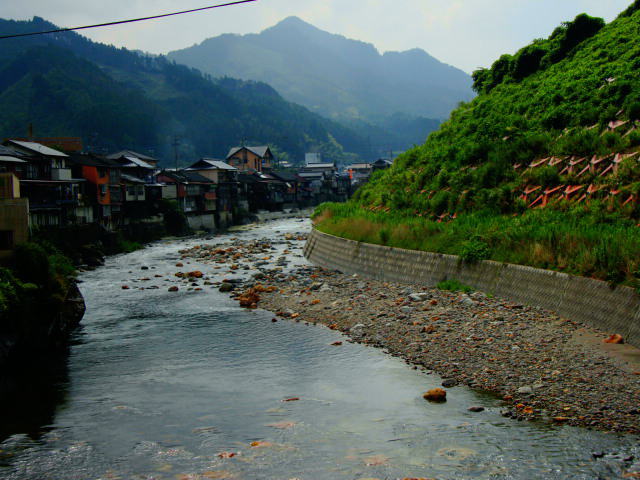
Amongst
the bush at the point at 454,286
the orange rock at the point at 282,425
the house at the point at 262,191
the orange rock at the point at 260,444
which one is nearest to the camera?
the orange rock at the point at 260,444

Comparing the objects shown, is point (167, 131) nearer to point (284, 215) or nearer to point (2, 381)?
point (284, 215)

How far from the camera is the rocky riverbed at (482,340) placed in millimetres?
10320

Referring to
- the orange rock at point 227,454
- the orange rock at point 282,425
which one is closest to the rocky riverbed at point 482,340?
the orange rock at point 282,425

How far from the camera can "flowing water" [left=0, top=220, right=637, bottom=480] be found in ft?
29.2

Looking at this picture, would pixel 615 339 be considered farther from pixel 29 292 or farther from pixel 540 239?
pixel 29 292

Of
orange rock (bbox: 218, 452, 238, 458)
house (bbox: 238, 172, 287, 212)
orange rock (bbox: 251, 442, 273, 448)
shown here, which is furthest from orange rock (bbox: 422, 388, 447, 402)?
A: house (bbox: 238, 172, 287, 212)

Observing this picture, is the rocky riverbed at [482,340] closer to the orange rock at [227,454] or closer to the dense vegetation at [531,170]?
the dense vegetation at [531,170]

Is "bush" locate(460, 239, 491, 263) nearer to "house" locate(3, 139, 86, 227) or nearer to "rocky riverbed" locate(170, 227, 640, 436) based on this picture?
"rocky riverbed" locate(170, 227, 640, 436)

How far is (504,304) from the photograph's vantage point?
16.9 meters

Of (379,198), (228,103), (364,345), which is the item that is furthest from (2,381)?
(228,103)

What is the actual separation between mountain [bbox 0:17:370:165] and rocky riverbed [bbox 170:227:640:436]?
6214 centimetres

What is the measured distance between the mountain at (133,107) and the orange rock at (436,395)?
238 feet

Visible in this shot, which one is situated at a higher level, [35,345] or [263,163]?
[263,163]

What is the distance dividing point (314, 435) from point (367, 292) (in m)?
12.2
